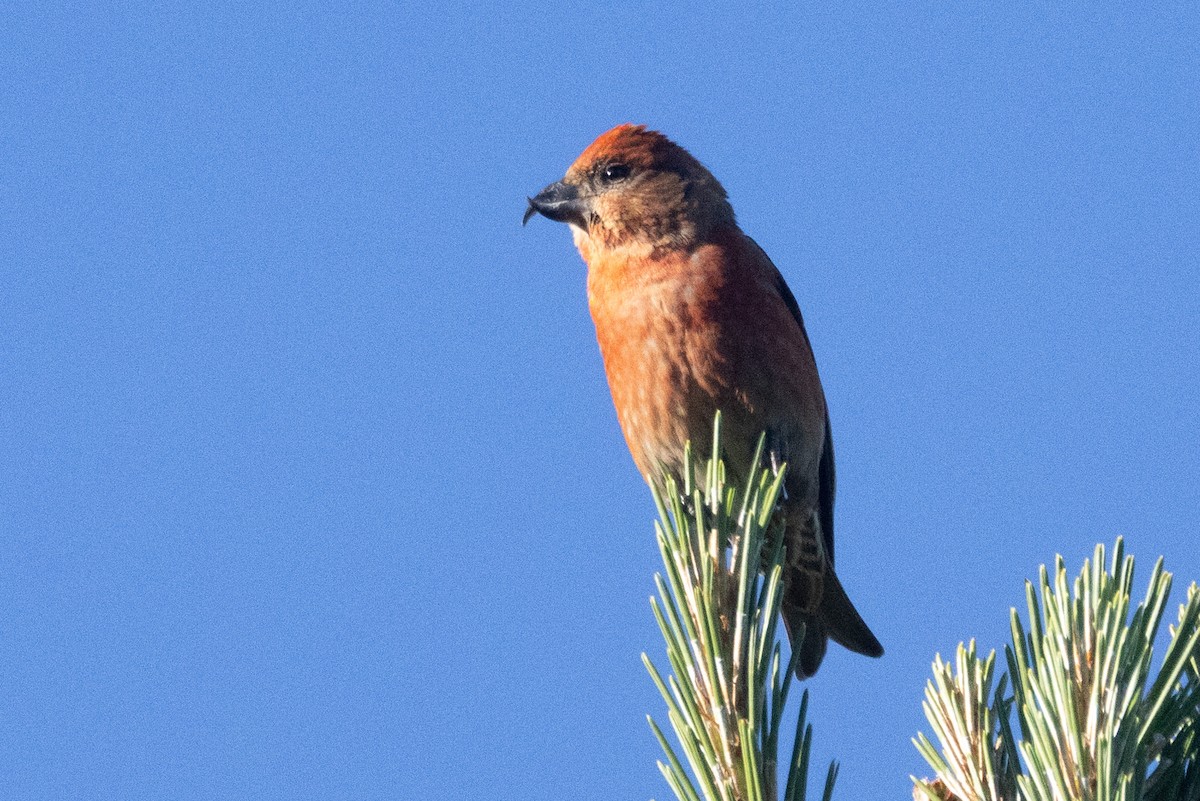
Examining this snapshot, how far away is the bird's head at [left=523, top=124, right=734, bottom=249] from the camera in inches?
183

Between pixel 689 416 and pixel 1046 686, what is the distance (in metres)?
2.57

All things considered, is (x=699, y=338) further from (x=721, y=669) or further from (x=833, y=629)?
(x=721, y=669)

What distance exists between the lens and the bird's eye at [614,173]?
15.9ft

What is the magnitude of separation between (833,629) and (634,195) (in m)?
1.65

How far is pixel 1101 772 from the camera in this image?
4.95ft

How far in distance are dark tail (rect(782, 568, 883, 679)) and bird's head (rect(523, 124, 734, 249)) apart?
4.24ft

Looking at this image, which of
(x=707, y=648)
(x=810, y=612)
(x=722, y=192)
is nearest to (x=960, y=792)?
(x=707, y=648)

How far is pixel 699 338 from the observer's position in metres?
4.12

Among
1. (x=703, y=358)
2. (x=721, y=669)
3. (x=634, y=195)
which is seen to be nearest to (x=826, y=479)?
(x=703, y=358)

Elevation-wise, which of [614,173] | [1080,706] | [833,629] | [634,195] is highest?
[614,173]

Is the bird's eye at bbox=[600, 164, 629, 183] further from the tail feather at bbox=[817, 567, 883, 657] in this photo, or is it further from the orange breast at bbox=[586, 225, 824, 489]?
the tail feather at bbox=[817, 567, 883, 657]

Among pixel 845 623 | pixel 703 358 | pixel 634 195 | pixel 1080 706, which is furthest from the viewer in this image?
pixel 634 195

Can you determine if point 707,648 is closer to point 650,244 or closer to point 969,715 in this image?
point 969,715

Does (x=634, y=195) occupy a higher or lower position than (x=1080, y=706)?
higher
